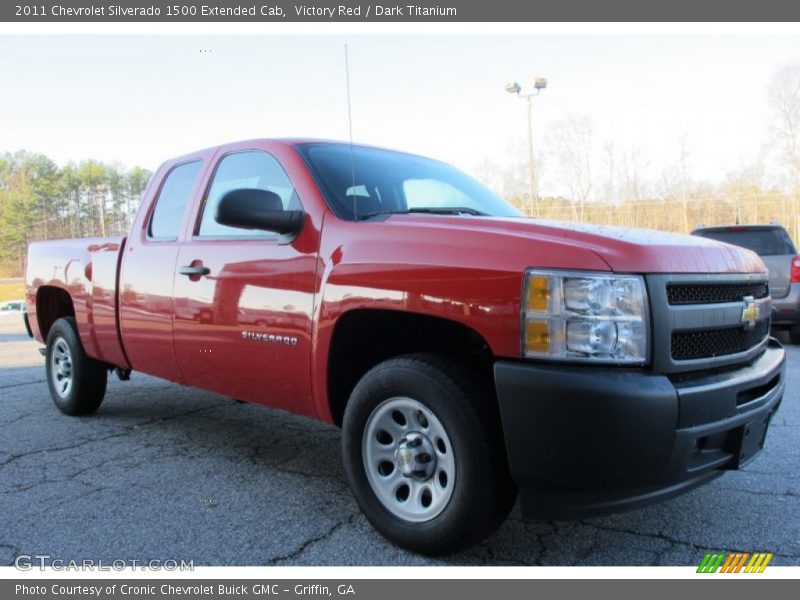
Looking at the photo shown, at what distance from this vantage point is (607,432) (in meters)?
2.03

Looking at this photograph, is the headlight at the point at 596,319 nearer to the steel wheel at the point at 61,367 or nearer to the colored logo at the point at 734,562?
the colored logo at the point at 734,562

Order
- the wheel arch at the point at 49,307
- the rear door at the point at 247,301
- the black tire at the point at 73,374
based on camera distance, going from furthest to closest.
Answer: the wheel arch at the point at 49,307, the black tire at the point at 73,374, the rear door at the point at 247,301

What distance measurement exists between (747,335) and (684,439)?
2.60 feet

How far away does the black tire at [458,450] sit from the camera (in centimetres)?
226

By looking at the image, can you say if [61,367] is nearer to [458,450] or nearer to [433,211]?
[433,211]

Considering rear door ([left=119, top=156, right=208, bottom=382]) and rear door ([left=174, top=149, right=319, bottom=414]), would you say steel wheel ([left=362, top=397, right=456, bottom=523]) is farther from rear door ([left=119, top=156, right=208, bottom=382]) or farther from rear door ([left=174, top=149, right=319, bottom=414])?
rear door ([left=119, top=156, right=208, bottom=382])

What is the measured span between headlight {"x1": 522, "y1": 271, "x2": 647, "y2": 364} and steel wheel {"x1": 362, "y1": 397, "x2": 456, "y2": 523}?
0.61 meters

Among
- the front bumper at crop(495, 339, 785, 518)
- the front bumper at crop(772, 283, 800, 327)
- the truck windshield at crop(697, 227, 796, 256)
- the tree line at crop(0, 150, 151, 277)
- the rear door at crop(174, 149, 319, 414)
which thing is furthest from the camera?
the tree line at crop(0, 150, 151, 277)

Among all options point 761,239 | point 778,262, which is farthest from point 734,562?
point 761,239

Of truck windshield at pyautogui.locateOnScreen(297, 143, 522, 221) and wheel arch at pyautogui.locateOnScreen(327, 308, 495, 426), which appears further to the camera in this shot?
truck windshield at pyautogui.locateOnScreen(297, 143, 522, 221)

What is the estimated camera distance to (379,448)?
8.72 feet

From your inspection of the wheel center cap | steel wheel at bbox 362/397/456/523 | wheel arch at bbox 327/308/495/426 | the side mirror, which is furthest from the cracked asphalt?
the side mirror

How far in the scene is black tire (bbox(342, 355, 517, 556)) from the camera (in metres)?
2.26

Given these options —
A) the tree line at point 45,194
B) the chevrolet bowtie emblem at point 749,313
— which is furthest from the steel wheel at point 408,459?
the tree line at point 45,194
